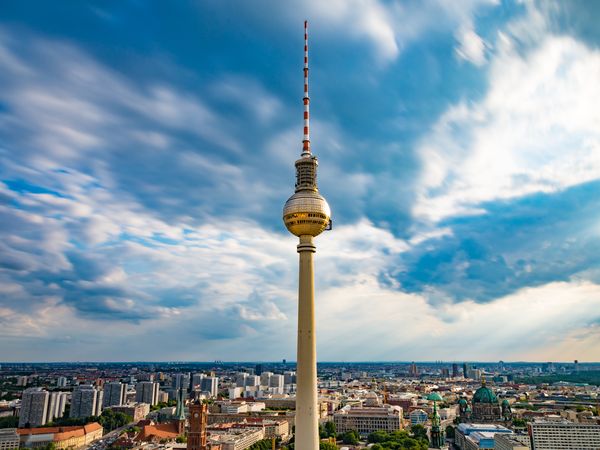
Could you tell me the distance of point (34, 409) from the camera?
6609 inches

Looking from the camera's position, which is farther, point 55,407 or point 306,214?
point 55,407

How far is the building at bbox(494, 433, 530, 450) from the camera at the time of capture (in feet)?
371

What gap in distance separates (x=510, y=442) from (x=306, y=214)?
256 ft

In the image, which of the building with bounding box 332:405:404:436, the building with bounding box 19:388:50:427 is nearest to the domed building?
the building with bounding box 332:405:404:436

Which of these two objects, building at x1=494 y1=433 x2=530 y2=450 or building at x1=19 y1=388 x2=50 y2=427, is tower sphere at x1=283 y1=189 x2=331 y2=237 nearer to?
building at x1=494 y1=433 x2=530 y2=450

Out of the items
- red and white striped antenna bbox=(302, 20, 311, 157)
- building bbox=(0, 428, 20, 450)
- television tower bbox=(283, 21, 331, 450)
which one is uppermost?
red and white striped antenna bbox=(302, 20, 311, 157)

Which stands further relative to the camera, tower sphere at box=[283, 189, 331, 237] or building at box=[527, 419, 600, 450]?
building at box=[527, 419, 600, 450]

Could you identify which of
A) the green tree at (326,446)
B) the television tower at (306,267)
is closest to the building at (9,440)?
the green tree at (326,446)

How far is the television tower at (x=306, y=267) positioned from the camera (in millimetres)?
65000

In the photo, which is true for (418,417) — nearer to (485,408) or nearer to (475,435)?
(485,408)

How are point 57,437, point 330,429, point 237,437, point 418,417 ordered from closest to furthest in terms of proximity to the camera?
1. point 237,437
2. point 57,437
3. point 330,429
4. point 418,417

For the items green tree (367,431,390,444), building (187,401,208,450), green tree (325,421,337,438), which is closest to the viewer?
building (187,401,208,450)

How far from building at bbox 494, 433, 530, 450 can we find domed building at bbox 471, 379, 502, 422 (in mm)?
47528

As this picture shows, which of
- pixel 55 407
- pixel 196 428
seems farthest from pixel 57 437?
pixel 196 428
